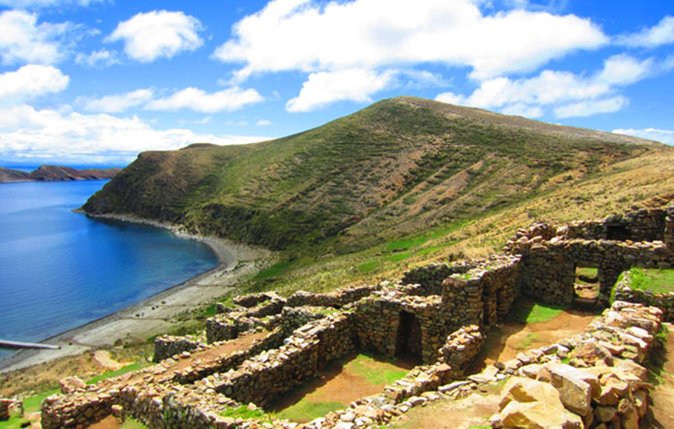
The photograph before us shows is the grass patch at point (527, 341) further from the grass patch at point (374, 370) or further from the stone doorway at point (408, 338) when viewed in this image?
the grass patch at point (374, 370)

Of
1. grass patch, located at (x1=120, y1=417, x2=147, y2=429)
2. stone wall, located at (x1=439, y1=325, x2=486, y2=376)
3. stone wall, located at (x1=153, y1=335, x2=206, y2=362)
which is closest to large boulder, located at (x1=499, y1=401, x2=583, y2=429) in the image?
stone wall, located at (x1=439, y1=325, x2=486, y2=376)

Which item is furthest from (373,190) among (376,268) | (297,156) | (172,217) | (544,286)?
(544,286)

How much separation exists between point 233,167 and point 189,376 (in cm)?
13606

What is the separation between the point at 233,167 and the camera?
14400 cm

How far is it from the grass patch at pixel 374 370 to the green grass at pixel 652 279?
22.2 feet

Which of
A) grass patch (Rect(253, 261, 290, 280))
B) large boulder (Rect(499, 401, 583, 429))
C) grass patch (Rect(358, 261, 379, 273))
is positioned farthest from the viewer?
grass patch (Rect(253, 261, 290, 280))

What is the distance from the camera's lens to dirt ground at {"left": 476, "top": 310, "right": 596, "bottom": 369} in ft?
39.0

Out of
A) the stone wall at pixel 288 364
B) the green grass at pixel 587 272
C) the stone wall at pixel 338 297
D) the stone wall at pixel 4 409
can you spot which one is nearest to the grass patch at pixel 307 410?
the stone wall at pixel 288 364

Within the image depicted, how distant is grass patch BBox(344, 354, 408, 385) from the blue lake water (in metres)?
45.7

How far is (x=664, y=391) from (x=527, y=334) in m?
5.48

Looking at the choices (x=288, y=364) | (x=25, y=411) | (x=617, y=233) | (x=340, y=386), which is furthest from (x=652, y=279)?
(x=25, y=411)

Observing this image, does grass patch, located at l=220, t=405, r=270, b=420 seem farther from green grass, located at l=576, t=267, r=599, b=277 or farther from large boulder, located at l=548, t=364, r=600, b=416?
green grass, located at l=576, t=267, r=599, b=277

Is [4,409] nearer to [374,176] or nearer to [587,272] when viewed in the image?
[587,272]

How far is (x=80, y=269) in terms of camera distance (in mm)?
79625
